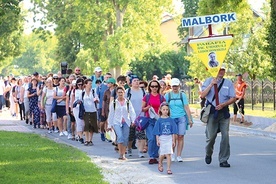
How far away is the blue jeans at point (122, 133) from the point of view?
18.0 m

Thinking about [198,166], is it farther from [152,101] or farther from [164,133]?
[152,101]

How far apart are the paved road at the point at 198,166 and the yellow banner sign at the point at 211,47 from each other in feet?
6.77

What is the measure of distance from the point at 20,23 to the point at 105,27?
1461cm

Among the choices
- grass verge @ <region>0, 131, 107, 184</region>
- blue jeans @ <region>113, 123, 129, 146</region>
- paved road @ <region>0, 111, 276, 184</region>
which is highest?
blue jeans @ <region>113, 123, 129, 146</region>

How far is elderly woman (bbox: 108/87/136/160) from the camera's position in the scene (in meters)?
18.1

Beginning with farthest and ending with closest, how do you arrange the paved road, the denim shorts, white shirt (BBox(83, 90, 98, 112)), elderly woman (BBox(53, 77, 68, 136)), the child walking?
elderly woman (BBox(53, 77, 68, 136)) < white shirt (BBox(83, 90, 98, 112)) < the denim shorts < the child walking < the paved road

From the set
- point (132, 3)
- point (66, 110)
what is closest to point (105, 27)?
point (132, 3)

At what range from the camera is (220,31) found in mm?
43625

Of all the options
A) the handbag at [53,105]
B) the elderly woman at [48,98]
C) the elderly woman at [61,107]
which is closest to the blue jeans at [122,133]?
the elderly woman at [61,107]

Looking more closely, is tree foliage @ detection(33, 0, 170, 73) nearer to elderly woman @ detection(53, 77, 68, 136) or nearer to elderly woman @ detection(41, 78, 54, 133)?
elderly woman @ detection(41, 78, 54, 133)

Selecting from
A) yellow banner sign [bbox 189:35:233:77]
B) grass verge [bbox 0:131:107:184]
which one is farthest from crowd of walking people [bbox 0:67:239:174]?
grass verge [bbox 0:131:107:184]

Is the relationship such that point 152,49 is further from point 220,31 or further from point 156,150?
point 156,150

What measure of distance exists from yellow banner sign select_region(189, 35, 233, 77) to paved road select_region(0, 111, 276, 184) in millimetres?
2065

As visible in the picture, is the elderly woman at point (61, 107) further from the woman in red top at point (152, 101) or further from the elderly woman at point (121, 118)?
the woman in red top at point (152, 101)
